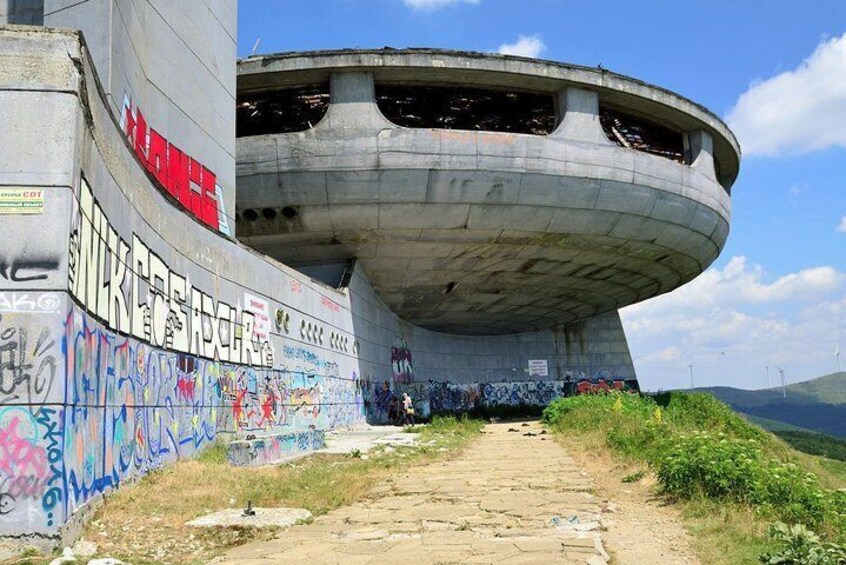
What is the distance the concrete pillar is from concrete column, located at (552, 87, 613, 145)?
16.1 metres

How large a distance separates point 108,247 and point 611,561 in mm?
6195

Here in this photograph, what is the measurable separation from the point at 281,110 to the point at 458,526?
21462 mm

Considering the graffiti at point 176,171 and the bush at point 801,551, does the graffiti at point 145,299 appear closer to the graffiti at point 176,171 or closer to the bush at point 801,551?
the graffiti at point 176,171

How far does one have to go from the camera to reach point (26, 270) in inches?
265

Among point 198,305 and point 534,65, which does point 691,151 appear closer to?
point 534,65

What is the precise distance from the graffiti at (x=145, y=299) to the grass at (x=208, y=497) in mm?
1931

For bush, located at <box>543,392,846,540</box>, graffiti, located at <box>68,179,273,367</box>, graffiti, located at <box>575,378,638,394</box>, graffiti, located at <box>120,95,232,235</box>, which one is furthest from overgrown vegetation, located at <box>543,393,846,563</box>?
graffiti, located at <box>575,378,638,394</box>

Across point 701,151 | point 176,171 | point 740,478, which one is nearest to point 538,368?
point 701,151

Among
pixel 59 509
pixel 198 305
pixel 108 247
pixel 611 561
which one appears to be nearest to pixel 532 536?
pixel 611 561

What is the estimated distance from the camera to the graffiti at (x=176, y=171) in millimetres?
13133

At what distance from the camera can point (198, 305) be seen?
43.7 ft

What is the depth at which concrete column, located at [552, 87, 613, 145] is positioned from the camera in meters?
25.7

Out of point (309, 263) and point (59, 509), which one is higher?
point (309, 263)

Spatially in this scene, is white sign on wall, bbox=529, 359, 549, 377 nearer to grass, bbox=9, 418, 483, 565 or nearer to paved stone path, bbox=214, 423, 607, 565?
grass, bbox=9, 418, 483, 565
